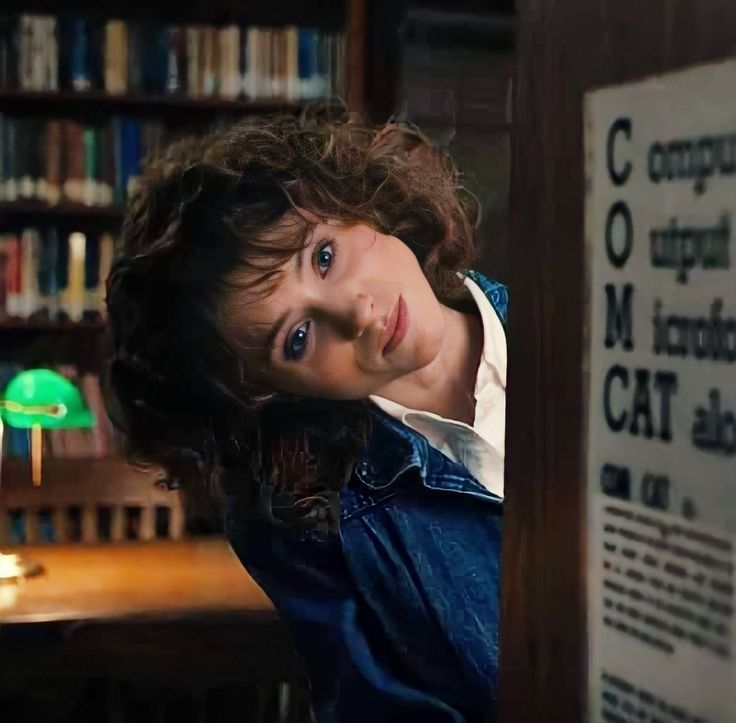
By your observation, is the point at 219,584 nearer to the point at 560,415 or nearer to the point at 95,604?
the point at 95,604

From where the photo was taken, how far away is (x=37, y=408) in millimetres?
1214

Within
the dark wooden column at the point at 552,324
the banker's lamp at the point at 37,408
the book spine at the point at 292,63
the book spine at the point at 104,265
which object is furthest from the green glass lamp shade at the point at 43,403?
the dark wooden column at the point at 552,324

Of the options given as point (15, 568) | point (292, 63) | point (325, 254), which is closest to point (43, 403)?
point (15, 568)

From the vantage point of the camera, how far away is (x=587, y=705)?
61 cm

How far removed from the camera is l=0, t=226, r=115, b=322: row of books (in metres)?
1.21

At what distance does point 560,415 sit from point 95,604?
0.82 metres

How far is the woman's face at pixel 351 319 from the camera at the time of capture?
109 centimetres

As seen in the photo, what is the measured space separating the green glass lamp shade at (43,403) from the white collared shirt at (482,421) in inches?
15.9

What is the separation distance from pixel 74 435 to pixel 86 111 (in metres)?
0.44

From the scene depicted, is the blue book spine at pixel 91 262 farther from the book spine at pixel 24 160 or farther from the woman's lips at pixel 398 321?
the woman's lips at pixel 398 321

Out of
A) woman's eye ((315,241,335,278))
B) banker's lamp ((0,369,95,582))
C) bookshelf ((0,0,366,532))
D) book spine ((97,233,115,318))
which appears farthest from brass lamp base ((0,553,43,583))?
woman's eye ((315,241,335,278))

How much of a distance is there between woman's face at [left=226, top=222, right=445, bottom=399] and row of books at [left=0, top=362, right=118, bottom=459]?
10.0 inches

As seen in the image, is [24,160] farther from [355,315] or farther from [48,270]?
[355,315]

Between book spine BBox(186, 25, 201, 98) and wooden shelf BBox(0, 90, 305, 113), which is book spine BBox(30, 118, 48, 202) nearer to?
wooden shelf BBox(0, 90, 305, 113)
